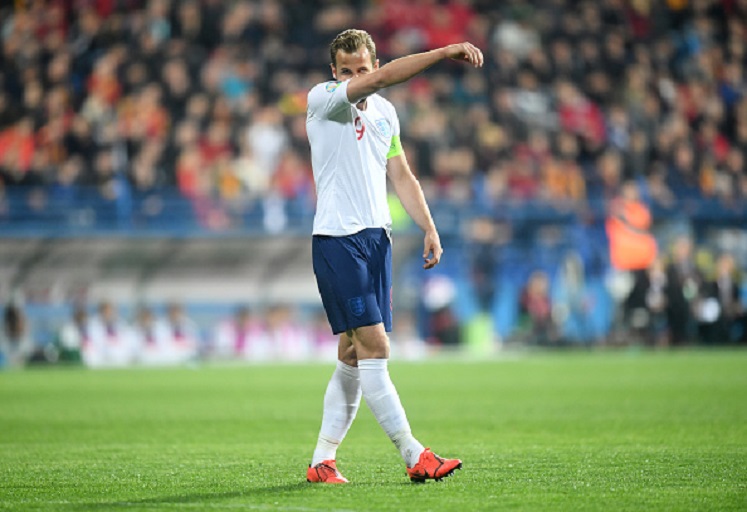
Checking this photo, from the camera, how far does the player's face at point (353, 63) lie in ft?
21.1

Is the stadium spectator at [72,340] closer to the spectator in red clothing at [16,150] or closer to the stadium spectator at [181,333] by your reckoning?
the stadium spectator at [181,333]

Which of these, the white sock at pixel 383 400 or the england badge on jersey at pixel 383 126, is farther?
the england badge on jersey at pixel 383 126

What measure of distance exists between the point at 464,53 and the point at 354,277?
126cm

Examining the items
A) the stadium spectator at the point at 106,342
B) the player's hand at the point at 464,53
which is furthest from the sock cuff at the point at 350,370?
the stadium spectator at the point at 106,342

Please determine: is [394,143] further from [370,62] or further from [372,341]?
[372,341]

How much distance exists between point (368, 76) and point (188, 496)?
2077 mm

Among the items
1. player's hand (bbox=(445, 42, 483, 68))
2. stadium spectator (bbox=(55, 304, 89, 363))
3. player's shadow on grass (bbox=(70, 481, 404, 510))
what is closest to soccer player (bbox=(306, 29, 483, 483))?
player's shadow on grass (bbox=(70, 481, 404, 510))

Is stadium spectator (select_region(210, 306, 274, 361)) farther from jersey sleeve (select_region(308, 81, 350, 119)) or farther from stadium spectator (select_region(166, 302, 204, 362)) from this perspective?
jersey sleeve (select_region(308, 81, 350, 119))

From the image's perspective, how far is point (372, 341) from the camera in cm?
646

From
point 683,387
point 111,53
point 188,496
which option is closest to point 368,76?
point 188,496

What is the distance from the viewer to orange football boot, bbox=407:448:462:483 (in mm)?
6297

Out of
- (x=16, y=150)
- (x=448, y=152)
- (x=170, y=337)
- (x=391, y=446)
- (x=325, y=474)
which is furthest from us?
(x=448, y=152)

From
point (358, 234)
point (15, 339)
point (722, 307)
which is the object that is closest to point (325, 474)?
point (358, 234)

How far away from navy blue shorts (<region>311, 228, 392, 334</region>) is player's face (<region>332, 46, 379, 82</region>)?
759 mm
